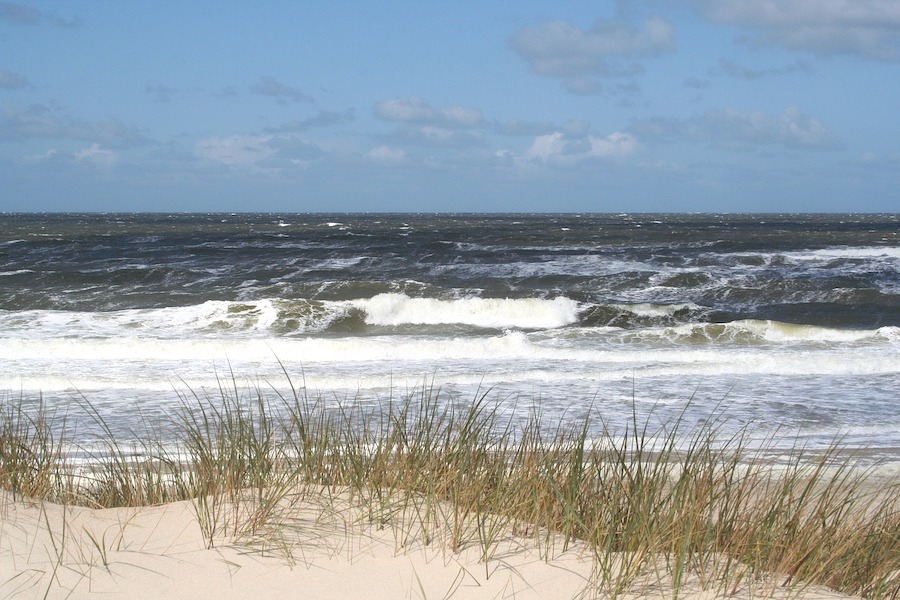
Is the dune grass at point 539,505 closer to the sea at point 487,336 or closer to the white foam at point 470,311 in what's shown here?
the sea at point 487,336

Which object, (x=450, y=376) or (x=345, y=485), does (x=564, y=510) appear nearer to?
(x=345, y=485)

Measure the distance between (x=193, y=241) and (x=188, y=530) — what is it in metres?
43.6

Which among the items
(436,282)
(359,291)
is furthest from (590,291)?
(359,291)

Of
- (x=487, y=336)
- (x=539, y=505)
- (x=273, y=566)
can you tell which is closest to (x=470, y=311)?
(x=487, y=336)

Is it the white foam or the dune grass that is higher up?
the dune grass

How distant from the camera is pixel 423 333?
16.2 meters

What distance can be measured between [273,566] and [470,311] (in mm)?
16063

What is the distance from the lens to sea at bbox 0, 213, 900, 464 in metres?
8.93

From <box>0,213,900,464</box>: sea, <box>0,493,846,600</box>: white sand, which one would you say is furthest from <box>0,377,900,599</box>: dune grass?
<box>0,213,900,464</box>: sea

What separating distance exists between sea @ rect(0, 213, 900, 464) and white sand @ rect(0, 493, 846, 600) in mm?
732

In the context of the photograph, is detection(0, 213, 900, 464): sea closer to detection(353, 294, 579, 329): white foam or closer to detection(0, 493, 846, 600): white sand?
detection(353, 294, 579, 329): white foam

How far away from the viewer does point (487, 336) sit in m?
15.4

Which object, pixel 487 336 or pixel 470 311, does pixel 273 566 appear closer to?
pixel 487 336

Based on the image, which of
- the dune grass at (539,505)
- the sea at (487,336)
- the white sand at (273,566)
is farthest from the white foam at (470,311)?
the white sand at (273,566)
